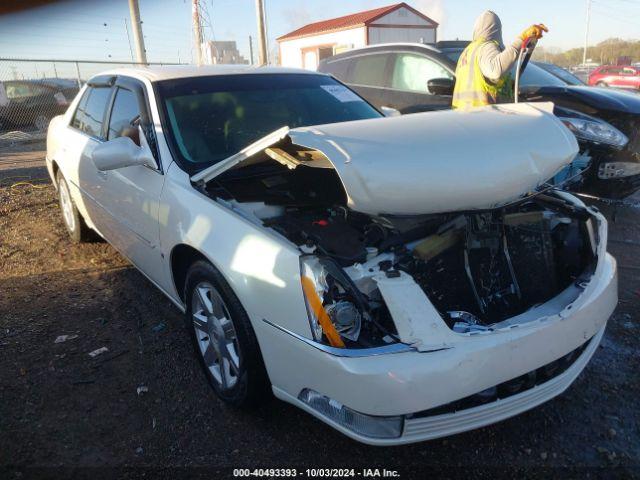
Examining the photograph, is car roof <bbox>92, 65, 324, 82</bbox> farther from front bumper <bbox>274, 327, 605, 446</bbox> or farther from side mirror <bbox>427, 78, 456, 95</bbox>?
front bumper <bbox>274, 327, 605, 446</bbox>

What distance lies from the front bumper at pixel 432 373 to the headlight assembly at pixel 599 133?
3.08 m

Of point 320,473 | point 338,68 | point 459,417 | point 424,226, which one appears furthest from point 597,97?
point 320,473

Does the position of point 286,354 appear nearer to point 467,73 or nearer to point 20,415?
point 20,415

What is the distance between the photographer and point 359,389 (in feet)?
5.78

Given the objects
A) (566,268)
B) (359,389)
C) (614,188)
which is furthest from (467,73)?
(359,389)

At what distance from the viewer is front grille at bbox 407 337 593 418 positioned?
1.86 meters

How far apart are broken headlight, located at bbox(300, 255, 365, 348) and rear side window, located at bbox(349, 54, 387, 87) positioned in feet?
15.9

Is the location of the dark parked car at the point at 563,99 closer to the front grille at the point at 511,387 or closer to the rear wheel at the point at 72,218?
the front grille at the point at 511,387

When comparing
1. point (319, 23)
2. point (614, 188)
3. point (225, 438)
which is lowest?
point (225, 438)

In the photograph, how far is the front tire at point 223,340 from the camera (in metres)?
2.20

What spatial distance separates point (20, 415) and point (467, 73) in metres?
4.14

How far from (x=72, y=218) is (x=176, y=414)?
2.95m

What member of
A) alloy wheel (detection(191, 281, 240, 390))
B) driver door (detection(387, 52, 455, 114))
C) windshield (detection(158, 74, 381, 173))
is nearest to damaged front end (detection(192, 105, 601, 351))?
windshield (detection(158, 74, 381, 173))

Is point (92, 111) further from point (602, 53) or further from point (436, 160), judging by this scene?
point (602, 53)
